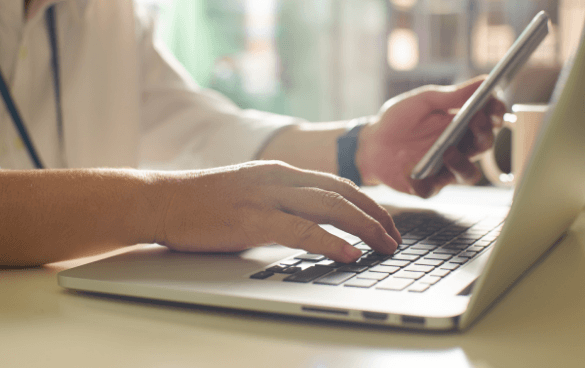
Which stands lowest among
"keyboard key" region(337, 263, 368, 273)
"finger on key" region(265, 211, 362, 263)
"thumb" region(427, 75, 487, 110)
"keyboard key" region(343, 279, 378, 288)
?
"keyboard key" region(337, 263, 368, 273)

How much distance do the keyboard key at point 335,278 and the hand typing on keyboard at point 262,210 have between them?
0.05m

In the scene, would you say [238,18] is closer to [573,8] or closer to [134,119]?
[573,8]

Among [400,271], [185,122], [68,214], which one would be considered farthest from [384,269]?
[185,122]

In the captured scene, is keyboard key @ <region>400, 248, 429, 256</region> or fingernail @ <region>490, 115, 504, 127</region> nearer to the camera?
keyboard key @ <region>400, 248, 429, 256</region>

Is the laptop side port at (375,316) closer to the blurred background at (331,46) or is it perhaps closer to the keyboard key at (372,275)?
the keyboard key at (372,275)

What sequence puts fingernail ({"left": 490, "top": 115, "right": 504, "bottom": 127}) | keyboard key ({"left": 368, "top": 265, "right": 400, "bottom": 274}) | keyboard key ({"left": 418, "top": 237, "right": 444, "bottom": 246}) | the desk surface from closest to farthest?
1. the desk surface
2. keyboard key ({"left": 368, "top": 265, "right": 400, "bottom": 274})
3. keyboard key ({"left": 418, "top": 237, "right": 444, "bottom": 246})
4. fingernail ({"left": 490, "top": 115, "right": 504, "bottom": 127})

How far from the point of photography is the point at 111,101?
102 cm

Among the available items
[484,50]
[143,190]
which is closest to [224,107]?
[143,190]

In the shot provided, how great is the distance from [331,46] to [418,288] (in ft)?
11.4

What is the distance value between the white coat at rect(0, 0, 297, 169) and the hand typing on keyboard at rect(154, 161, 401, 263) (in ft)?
1.58

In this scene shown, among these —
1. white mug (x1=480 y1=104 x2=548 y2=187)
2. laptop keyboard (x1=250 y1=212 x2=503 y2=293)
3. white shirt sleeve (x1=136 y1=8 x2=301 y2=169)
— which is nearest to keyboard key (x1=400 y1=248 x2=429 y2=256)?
laptop keyboard (x1=250 y1=212 x2=503 y2=293)

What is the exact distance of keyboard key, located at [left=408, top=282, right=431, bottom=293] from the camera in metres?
0.30

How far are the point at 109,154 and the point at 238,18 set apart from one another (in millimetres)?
2984

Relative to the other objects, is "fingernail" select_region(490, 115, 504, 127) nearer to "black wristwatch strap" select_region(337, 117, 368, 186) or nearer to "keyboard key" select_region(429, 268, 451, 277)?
"black wristwatch strap" select_region(337, 117, 368, 186)
